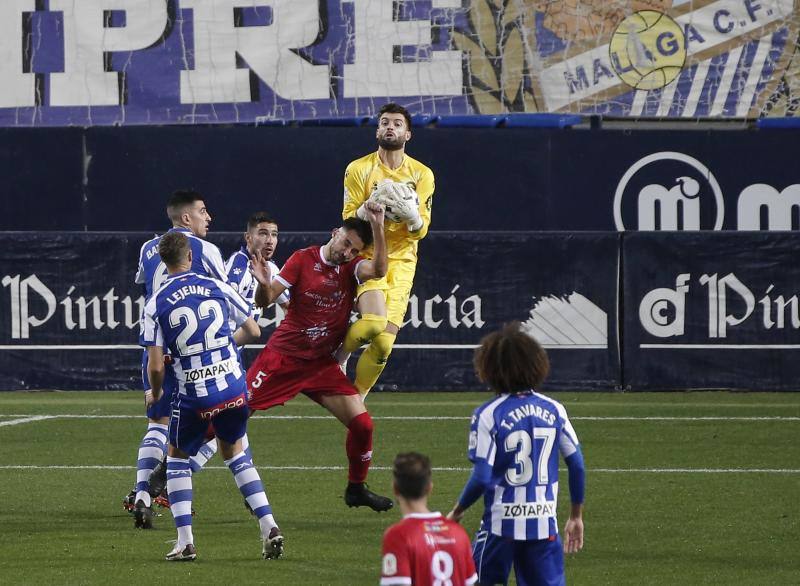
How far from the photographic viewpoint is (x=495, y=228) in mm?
19766

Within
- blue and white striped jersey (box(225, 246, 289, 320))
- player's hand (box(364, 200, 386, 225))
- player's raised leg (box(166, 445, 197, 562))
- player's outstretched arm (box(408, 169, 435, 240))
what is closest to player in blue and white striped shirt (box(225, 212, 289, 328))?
blue and white striped jersey (box(225, 246, 289, 320))

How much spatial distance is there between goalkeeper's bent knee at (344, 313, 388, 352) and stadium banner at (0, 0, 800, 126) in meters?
9.84

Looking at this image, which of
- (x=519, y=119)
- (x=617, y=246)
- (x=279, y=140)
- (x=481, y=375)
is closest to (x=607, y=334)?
(x=617, y=246)

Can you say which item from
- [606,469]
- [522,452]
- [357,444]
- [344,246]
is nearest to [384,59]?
[606,469]

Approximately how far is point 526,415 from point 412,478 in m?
0.92

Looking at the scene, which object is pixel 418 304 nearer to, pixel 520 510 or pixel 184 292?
pixel 184 292

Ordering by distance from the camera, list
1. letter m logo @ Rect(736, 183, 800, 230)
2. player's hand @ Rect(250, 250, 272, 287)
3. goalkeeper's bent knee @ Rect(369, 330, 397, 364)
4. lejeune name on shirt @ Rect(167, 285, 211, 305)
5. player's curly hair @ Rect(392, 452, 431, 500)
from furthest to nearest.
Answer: letter m logo @ Rect(736, 183, 800, 230), goalkeeper's bent knee @ Rect(369, 330, 397, 364), player's hand @ Rect(250, 250, 272, 287), lejeune name on shirt @ Rect(167, 285, 211, 305), player's curly hair @ Rect(392, 452, 431, 500)

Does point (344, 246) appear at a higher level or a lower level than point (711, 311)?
higher

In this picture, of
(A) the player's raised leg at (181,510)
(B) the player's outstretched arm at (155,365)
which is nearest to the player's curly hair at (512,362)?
(B) the player's outstretched arm at (155,365)

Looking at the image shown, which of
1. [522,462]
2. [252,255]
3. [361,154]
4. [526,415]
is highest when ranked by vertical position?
[361,154]

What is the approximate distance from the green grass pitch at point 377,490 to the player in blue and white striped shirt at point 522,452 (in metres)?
2.04

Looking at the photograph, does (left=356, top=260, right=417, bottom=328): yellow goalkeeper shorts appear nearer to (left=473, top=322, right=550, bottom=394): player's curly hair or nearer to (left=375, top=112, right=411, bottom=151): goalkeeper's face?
(left=375, top=112, right=411, bottom=151): goalkeeper's face

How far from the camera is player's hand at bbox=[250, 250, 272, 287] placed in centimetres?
923

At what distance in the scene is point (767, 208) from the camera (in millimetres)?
19516
